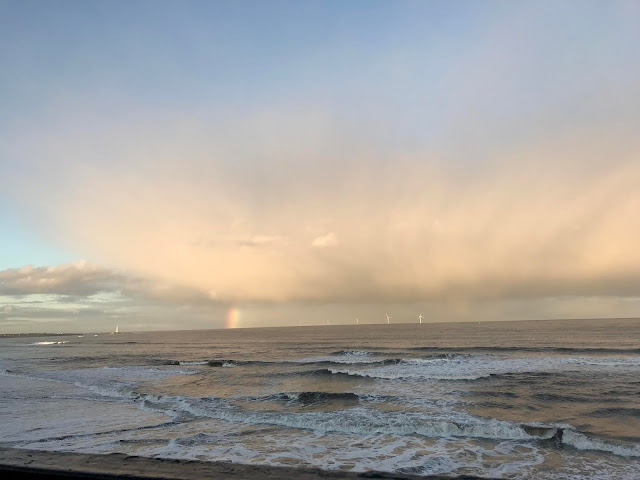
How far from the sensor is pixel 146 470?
19.1 ft

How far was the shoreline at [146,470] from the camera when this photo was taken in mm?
5457

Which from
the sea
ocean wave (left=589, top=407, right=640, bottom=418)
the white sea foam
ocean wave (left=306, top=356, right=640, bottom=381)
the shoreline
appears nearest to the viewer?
the shoreline

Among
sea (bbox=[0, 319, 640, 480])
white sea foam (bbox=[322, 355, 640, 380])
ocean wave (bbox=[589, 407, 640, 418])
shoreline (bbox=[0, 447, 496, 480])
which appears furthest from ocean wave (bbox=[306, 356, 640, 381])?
shoreline (bbox=[0, 447, 496, 480])

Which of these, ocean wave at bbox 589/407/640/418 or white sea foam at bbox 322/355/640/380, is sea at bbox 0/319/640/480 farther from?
white sea foam at bbox 322/355/640/380

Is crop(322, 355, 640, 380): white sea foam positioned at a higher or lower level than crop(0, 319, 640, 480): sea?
lower

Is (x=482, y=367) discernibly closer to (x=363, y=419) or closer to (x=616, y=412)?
(x=616, y=412)

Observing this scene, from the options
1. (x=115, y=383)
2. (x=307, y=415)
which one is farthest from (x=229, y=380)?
(x=307, y=415)

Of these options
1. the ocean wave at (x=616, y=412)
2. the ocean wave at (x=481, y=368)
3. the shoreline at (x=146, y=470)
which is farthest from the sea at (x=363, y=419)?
the shoreline at (x=146, y=470)

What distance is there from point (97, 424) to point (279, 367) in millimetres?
24357

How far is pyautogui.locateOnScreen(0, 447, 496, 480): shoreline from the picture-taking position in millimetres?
5457

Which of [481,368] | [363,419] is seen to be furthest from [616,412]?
[481,368]

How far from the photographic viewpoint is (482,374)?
100ft

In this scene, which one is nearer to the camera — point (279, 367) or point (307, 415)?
point (307, 415)

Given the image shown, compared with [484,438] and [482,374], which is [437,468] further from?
[482,374]
